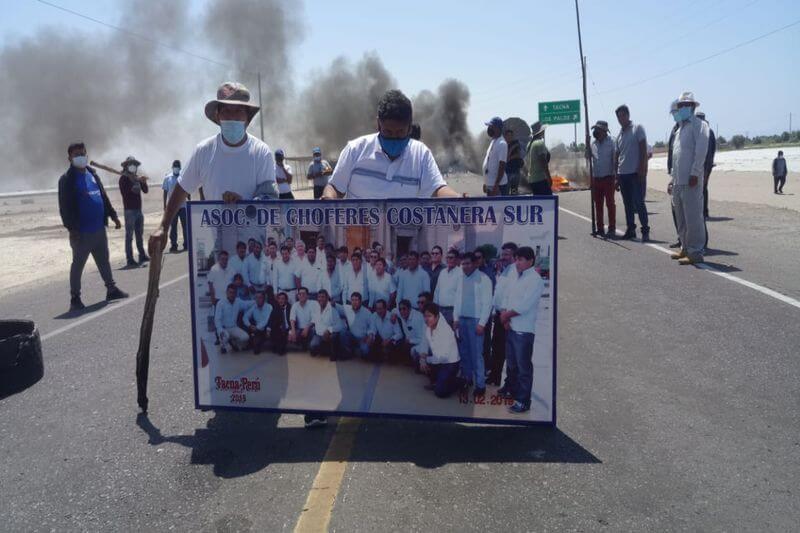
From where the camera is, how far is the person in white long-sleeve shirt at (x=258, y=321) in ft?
12.5

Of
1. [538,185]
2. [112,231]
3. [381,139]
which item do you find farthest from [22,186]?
[381,139]

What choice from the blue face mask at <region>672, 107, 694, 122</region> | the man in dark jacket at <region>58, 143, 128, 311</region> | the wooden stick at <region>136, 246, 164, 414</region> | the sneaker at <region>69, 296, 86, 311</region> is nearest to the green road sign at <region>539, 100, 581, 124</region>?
the blue face mask at <region>672, 107, 694, 122</region>

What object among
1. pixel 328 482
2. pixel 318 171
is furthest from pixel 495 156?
pixel 318 171

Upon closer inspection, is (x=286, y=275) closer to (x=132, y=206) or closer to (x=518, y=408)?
(x=518, y=408)

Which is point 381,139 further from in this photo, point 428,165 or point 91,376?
point 91,376

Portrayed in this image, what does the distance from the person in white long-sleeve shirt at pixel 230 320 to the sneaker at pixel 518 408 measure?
1523 mm

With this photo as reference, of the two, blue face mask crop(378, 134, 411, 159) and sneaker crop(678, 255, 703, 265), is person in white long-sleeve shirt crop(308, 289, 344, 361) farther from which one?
sneaker crop(678, 255, 703, 265)

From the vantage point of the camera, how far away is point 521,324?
3.52m

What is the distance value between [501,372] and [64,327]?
214 inches

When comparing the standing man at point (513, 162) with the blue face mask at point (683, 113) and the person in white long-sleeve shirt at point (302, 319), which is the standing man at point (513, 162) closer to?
the blue face mask at point (683, 113)

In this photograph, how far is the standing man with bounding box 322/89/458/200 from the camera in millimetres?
3961

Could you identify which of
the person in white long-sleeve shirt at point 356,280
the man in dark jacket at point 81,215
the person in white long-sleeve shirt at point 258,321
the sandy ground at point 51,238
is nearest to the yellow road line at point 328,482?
the person in white long-sleeve shirt at point 258,321

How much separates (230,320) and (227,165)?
0.96 metres

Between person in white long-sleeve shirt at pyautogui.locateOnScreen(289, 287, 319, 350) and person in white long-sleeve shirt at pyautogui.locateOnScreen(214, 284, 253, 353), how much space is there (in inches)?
10.4
